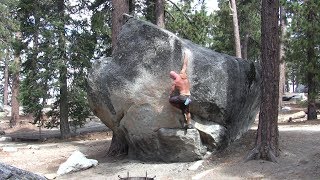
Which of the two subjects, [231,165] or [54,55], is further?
[54,55]

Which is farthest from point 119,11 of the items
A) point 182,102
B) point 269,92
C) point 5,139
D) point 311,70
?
point 5,139

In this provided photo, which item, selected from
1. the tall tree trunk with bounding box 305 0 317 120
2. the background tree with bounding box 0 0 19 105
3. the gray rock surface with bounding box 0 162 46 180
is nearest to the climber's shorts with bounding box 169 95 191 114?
the gray rock surface with bounding box 0 162 46 180

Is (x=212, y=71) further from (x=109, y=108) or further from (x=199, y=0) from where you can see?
(x=199, y=0)

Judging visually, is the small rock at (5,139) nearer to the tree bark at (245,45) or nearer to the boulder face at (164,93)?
the boulder face at (164,93)

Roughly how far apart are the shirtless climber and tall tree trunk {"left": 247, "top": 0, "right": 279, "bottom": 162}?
1853 millimetres

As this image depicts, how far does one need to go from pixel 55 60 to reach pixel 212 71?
33.6 ft

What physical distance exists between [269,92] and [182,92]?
2124 millimetres

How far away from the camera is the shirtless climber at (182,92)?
9516 mm

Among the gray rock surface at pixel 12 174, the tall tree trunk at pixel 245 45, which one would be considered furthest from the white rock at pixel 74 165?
the tall tree trunk at pixel 245 45

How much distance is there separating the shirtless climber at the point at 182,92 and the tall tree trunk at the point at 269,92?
6.08ft

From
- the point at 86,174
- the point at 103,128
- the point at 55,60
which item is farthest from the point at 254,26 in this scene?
the point at 86,174

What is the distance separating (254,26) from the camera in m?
28.5

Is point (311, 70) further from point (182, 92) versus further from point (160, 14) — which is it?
point (182, 92)

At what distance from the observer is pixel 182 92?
376 inches
